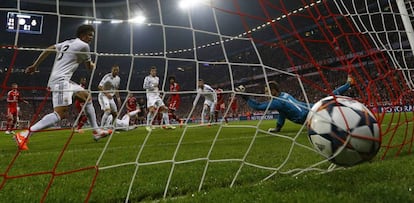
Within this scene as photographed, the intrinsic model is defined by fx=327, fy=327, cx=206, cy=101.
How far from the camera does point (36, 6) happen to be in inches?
920

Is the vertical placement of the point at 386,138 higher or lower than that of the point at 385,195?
lower

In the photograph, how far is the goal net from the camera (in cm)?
250

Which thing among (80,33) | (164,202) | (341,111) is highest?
(80,33)

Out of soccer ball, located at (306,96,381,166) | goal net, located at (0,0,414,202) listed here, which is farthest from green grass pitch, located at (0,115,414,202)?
soccer ball, located at (306,96,381,166)

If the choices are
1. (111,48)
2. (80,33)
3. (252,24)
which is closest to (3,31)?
(111,48)

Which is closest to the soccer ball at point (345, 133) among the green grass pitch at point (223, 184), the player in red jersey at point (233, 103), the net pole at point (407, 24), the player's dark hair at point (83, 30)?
the green grass pitch at point (223, 184)

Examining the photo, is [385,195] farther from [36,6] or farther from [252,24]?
[36,6]

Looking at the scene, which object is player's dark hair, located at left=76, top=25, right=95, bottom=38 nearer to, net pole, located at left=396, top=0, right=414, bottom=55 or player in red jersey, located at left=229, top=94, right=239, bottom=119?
player in red jersey, located at left=229, top=94, right=239, bottom=119

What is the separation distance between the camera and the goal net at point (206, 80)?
2.50 metres

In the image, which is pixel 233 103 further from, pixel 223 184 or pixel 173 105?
pixel 223 184

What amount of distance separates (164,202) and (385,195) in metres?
1.22

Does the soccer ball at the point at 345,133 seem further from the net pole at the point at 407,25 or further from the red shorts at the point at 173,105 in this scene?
the red shorts at the point at 173,105

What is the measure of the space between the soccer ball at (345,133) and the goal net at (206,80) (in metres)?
0.22

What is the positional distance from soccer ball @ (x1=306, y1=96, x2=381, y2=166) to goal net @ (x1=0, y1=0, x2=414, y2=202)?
0.72ft
